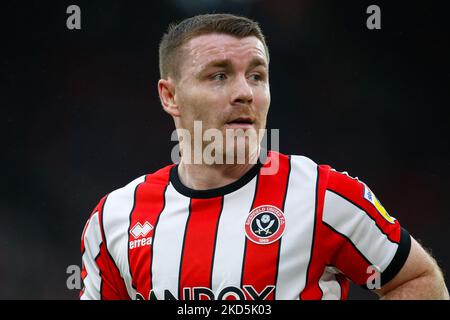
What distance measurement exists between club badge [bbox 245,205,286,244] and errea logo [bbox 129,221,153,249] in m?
0.38

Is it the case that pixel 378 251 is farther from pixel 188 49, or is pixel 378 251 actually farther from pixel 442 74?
pixel 442 74

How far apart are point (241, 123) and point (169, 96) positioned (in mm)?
424

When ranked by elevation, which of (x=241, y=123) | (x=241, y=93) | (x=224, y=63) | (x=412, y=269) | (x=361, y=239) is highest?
(x=224, y=63)

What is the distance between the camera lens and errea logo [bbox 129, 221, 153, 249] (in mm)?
2361

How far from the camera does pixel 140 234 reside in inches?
94.0

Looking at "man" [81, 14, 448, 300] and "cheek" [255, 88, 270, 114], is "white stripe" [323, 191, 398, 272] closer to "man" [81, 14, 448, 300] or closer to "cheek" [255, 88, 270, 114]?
"man" [81, 14, 448, 300]

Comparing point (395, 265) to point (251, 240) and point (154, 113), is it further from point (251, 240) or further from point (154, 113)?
point (154, 113)

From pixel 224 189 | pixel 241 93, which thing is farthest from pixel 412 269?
pixel 241 93

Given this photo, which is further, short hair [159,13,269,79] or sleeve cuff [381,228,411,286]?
short hair [159,13,269,79]

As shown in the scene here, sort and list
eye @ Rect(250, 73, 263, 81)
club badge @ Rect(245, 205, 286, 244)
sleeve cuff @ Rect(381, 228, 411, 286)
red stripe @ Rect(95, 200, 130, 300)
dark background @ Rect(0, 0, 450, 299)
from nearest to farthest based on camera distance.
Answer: sleeve cuff @ Rect(381, 228, 411, 286) < club badge @ Rect(245, 205, 286, 244) < eye @ Rect(250, 73, 263, 81) < red stripe @ Rect(95, 200, 130, 300) < dark background @ Rect(0, 0, 450, 299)

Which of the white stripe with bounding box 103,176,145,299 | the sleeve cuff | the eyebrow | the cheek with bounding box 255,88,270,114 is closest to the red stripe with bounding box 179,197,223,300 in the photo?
the white stripe with bounding box 103,176,145,299

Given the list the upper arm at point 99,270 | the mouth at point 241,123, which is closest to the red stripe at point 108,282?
the upper arm at point 99,270

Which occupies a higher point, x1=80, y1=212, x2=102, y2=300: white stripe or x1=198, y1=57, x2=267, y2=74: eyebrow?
x1=198, y1=57, x2=267, y2=74: eyebrow

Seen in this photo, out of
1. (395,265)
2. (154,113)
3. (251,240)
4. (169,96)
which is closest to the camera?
(395,265)
